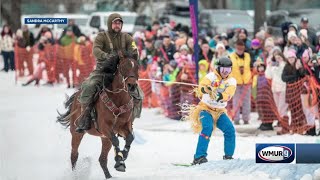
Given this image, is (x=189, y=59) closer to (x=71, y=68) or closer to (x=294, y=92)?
(x=294, y=92)

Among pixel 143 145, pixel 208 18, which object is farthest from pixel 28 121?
pixel 208 18

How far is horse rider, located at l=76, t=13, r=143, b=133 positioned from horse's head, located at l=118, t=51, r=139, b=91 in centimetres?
16

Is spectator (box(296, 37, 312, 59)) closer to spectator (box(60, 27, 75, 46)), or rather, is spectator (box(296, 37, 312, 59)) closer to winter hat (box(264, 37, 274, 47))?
winter hat (box(264, 37, 274, 47))

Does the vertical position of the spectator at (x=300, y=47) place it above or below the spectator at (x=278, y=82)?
above

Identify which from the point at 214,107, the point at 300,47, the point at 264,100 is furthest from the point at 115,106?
Answer: the point at 264,100

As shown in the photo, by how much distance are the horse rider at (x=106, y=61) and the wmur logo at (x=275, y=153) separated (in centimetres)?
206

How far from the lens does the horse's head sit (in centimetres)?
1172

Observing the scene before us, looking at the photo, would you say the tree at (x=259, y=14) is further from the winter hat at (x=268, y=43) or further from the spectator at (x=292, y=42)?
the spectator at (x=292, y=42)

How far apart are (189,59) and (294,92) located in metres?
3.25

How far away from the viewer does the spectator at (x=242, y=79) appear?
18.0 meters

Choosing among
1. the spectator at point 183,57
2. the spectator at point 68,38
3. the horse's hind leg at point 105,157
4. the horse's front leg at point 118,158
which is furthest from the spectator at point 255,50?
the horse's front leg at point 118,158

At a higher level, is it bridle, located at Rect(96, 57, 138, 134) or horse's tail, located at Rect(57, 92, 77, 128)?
bridle, located at Rect(96, 57, 138, 134)

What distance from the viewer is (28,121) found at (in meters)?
18.0

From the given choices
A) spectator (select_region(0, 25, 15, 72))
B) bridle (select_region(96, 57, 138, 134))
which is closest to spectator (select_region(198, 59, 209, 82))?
spectator (select_region(0, 25, 15, 72))
